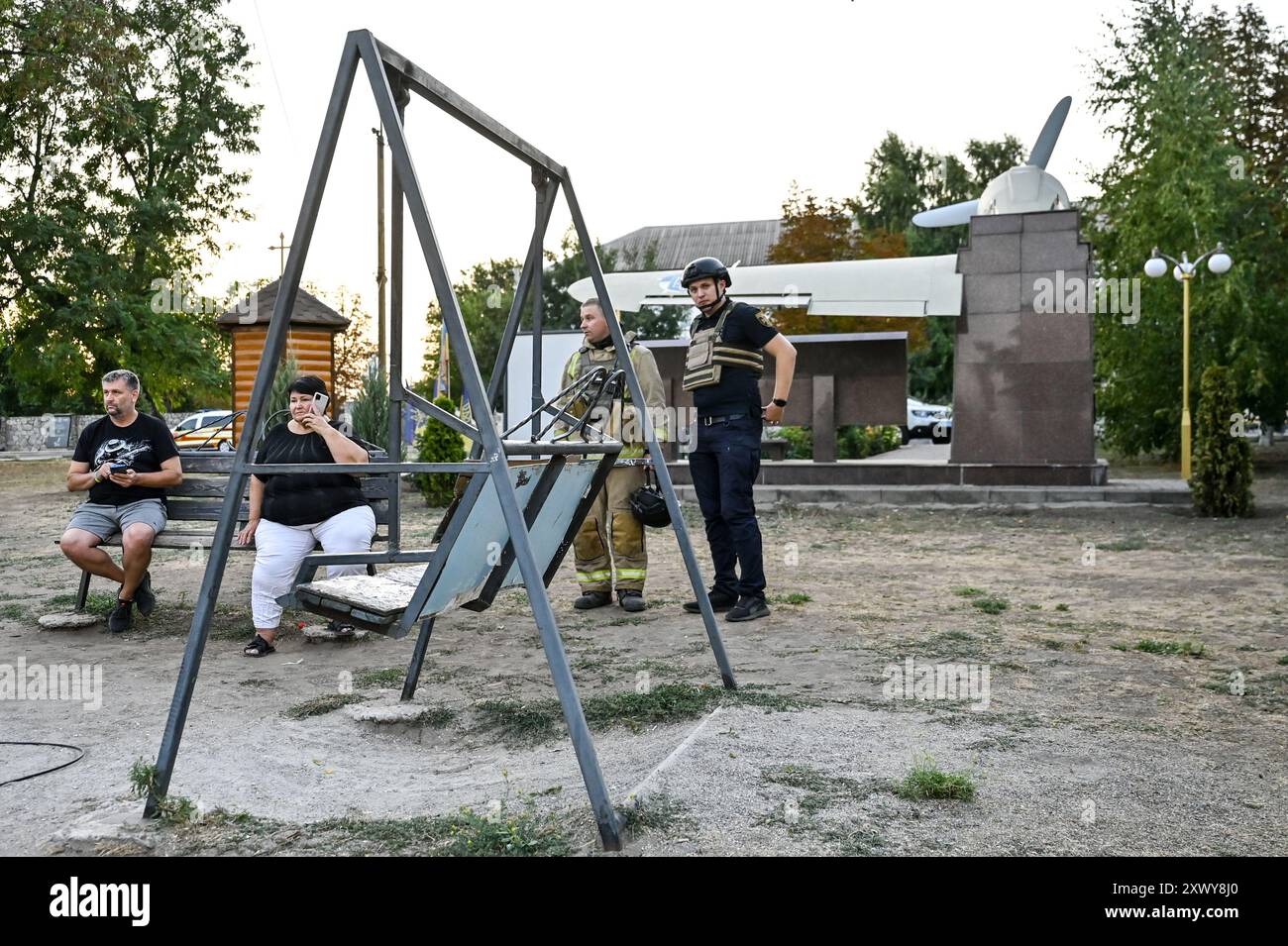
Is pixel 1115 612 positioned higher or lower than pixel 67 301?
lower

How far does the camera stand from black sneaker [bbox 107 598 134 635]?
249 inches

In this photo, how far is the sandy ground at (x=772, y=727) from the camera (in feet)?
9.57

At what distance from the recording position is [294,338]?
16.8 m

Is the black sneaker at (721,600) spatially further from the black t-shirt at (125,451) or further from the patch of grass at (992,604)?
the black t-shirt at (125,451)

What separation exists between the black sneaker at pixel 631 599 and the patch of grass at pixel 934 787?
3.70 meters

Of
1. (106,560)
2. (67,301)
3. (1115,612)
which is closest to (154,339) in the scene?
(67,301)

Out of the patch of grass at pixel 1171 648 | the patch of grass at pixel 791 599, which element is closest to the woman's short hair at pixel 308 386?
the patch of grass at pixel 791 599

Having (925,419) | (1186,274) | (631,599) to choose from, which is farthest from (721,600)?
(925,419)

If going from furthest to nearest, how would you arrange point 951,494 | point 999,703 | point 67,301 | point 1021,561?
point 67,301, point 951,494, point 1021,561, point 999,703

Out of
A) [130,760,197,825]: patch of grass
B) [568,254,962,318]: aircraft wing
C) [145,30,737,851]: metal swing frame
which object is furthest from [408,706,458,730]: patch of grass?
[568,254,962,318]: aircraft wing

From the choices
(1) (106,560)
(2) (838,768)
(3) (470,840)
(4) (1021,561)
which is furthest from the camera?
(4) (1021,561)
